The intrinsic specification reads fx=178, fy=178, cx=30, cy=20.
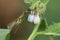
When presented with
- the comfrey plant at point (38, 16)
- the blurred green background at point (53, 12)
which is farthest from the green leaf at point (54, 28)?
the blurred green background at point (53, 12)

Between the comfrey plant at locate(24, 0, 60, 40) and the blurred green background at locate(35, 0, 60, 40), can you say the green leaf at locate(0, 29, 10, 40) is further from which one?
the blurred green background at locate(35, 0, 60, 40)

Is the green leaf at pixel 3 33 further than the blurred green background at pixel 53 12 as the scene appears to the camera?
No

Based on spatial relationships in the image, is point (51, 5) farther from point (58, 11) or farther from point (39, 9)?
point (39, 9)

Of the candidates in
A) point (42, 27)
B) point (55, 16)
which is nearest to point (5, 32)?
point (42, 27)

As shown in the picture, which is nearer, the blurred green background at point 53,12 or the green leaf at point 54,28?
the green leaf at point 54,28

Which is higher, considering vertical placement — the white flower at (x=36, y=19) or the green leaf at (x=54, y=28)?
the white flower at (x=36, y=19)

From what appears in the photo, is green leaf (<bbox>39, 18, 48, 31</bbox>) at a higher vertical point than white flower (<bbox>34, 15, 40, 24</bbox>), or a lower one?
lower

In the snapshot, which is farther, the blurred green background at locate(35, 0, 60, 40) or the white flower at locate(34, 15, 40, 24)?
the blurred green background at locate(35, 0, 60, 40)

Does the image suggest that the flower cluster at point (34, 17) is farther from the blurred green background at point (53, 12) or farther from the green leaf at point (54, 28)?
the blurred green background at point (53, 12)

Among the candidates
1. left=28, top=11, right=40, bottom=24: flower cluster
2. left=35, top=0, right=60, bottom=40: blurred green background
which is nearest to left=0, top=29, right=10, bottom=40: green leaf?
left=28, top=11, right=40, bottom=24: flower cluster

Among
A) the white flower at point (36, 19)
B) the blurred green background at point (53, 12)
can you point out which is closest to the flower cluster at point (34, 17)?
the white flower at point (36, 19)

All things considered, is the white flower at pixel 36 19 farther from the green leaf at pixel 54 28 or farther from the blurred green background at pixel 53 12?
the blurred green background at pixel 53 12
